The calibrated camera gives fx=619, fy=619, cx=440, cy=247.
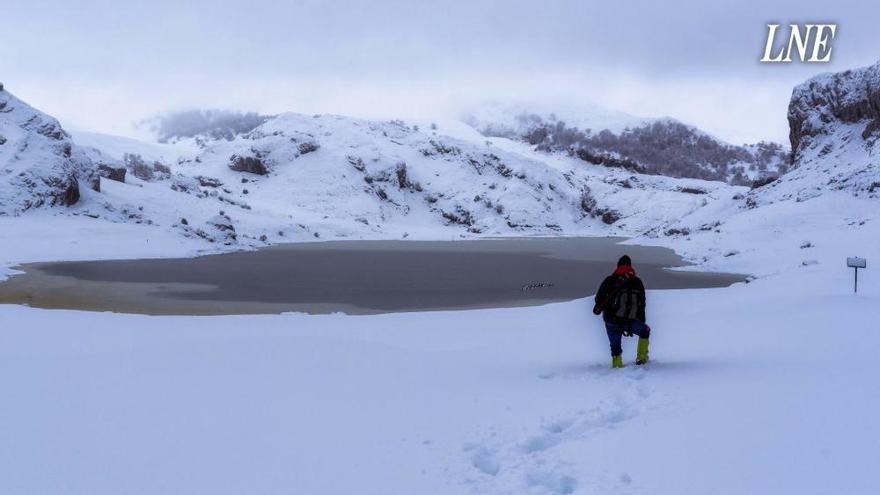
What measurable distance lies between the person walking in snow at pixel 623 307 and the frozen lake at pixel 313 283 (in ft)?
33.6

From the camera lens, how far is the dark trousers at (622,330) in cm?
969

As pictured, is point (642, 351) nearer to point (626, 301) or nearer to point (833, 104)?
point (626, 301)

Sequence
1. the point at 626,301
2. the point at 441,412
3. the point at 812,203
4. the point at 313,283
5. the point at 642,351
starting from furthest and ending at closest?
the point at 812,203
the point at 313,283
the point at 642,351
the point at 626,301
the point at 441,412

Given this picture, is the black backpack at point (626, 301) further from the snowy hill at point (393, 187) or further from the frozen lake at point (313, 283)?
the snowy hill at point (393, 187)

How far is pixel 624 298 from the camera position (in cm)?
965

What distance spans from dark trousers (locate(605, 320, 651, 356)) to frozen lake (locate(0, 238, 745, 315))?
33.5 feet

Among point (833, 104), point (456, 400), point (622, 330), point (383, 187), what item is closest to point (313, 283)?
point (622, 330)

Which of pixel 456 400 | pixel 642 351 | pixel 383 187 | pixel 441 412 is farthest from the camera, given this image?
pixel 383 187

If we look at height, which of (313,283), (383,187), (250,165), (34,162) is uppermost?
(250,165)

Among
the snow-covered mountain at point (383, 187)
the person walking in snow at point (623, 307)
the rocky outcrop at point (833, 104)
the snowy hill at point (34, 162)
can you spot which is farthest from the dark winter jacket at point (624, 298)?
the snow-covered mountain at point (383, 187)

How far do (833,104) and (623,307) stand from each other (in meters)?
68.9

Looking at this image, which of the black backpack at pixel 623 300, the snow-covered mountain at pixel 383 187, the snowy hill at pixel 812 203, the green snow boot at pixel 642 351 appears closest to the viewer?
the black backpack at pixel 623 300

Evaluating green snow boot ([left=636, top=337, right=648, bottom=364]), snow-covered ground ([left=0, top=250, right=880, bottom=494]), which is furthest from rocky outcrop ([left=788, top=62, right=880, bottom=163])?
green snow boot ([left=636, top=337, right=648, bottom=364])

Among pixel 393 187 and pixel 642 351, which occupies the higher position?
pixel 393 187
